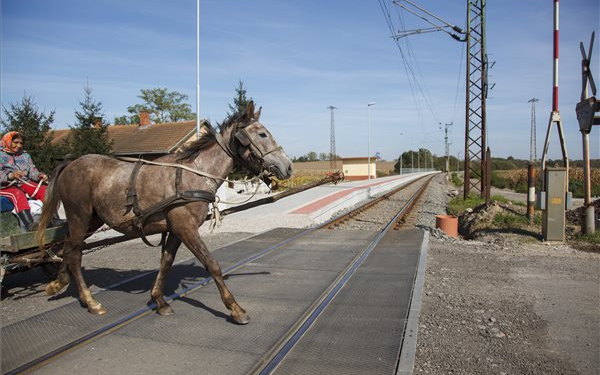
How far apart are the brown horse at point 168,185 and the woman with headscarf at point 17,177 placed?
94 cm

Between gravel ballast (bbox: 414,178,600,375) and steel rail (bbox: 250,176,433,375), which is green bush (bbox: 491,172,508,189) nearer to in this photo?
gravel ballast (bbox: 414,178,600,375)

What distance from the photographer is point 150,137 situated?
99.6 ft

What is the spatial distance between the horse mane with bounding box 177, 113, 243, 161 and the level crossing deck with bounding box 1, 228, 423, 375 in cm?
190

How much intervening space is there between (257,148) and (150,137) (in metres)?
28.1

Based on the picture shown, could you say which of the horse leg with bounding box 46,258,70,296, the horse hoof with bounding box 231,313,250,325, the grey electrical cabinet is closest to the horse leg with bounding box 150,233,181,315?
the horse hoof with bounding box 231,313,250,325

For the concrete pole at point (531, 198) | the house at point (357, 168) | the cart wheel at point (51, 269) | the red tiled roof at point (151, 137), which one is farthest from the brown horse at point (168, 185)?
the house at point (357, 168)

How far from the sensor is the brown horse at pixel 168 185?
4.43 m

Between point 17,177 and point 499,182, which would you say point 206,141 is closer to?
point 17,177

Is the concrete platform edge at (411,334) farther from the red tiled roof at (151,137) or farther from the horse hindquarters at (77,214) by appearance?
the red tiled roof at (151,137)

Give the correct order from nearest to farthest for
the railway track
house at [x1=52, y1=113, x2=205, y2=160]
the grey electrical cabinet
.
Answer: the railway track < the grey electrical cabinet < house at [x1=52, y1=113, x2=205, y2=160]

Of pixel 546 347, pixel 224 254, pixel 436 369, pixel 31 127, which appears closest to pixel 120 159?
pixel 224 254

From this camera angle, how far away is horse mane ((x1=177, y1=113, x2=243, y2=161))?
15.7 ft

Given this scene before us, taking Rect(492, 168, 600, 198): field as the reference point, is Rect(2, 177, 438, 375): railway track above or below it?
below

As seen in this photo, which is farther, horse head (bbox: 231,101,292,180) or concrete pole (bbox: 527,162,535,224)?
concrete pole (bbox: 527,162,535,224)
